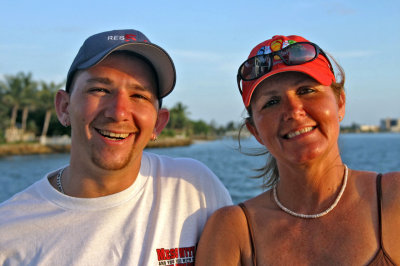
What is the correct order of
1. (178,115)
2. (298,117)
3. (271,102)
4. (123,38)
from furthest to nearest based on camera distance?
(178,115), (123,38), (271,102), (298,117)

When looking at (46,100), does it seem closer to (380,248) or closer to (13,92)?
(13,92)

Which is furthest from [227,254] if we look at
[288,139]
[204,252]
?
[288,139]

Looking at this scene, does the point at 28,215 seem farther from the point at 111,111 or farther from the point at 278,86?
the point at 278,86

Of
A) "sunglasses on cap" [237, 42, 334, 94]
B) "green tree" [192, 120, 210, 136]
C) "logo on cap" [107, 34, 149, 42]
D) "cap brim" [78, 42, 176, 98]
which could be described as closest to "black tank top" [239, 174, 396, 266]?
"sunglasses on cap" [237, 42, 334, 94]

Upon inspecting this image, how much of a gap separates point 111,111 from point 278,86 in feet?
3.73

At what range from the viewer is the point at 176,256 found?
107 inches

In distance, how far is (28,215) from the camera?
2705mm

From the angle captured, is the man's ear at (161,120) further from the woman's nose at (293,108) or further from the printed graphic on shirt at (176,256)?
the woman's nose at (293,108)

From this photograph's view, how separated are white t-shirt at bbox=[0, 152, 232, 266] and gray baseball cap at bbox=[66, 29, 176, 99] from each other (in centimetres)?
84

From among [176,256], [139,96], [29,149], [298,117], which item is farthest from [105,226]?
[29,149]

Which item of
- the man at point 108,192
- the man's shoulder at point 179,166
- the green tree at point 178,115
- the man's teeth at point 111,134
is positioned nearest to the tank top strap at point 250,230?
the man at point 108,192

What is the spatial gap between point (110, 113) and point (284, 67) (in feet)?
3.94

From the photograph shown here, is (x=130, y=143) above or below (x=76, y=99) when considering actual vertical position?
below

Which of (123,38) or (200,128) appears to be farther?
(200,128)
